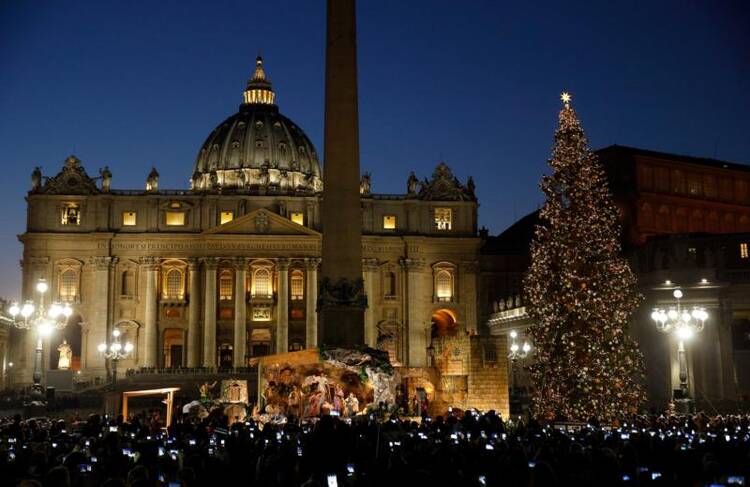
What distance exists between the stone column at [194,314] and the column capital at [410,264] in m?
17.9

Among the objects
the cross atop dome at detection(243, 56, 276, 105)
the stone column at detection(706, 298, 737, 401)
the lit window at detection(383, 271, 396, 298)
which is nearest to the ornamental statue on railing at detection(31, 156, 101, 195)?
the lit window at detection(383, 271, 396, 298)

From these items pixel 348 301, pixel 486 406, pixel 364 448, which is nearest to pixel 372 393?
pixel 348 301

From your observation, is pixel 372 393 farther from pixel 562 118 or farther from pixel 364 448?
pixel 364 448

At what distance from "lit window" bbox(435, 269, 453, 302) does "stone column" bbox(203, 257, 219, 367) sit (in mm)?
19753

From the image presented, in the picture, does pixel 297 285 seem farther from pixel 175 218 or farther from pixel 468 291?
pixel 468 291

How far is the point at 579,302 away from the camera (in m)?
31.2

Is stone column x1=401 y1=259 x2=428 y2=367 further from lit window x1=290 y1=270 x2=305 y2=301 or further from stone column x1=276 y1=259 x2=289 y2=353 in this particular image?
stone column x1=276 y1=259 x2=289 y2=353

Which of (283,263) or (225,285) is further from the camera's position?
(225,285)

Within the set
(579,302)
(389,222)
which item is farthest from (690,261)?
(389,222)

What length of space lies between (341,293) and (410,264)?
183 feet

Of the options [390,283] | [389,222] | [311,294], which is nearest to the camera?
[311,294]

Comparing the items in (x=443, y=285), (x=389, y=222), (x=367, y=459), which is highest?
(x=389, y=222)

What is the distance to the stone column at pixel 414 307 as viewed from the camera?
288 ft

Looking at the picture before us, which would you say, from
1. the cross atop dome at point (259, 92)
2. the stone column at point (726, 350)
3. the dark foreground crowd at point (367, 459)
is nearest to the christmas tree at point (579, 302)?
the dark foreground crowd at point (367, 459)
